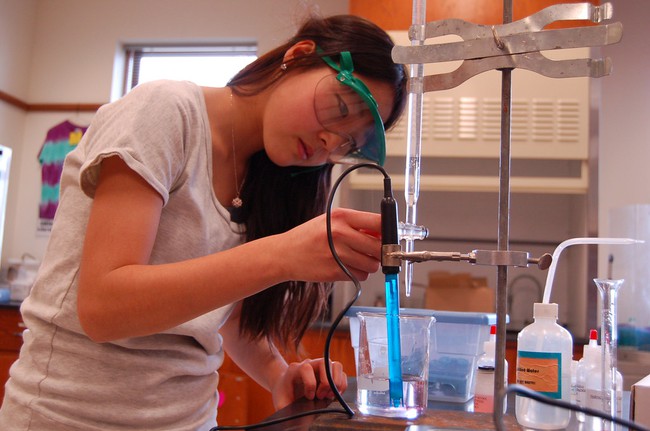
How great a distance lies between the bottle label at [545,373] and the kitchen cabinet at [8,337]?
8.44 ft

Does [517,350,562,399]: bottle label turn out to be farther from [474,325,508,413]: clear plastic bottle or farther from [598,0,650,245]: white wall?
[598,0,650,245]: white wall

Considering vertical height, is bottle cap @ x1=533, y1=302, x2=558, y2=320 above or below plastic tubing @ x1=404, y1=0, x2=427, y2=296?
below

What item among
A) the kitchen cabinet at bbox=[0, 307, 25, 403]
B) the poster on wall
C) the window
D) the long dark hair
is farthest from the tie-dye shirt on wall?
the long dark hair

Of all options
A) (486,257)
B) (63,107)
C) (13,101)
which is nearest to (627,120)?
(486,257)

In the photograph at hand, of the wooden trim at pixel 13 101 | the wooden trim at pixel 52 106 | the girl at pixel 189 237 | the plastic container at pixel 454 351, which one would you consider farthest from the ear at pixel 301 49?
the wooden trim at pixel 13 101

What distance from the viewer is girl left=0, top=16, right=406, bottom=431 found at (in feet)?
2.58

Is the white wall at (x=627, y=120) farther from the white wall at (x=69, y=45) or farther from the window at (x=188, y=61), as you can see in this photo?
the window at (x=188, y=61)

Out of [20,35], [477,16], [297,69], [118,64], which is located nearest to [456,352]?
[297,69]

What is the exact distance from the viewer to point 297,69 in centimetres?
104

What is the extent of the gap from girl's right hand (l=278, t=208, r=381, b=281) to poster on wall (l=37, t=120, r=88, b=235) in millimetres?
3094

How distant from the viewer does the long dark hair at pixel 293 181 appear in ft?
3.37

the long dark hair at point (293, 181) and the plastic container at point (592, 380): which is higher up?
the long dark hair at point (293, 181)

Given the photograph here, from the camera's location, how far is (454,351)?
3.53 feet

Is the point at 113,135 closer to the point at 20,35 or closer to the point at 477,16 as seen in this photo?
the point at 477,16
